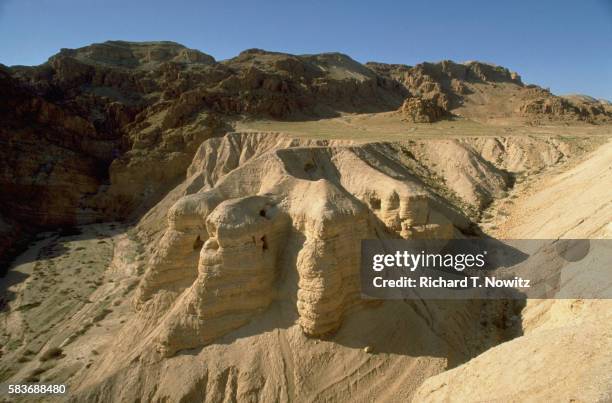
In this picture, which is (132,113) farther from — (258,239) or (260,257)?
→ (260,257)

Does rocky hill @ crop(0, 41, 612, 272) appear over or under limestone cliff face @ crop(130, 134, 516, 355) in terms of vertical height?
over

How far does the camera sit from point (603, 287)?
32.8ft

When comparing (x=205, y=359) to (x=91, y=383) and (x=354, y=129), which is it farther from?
(x=354, y=129)

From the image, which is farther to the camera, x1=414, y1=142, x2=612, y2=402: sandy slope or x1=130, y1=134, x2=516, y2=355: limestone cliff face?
x1=130, y1=134, x2=516, y2=355: limestone cliff face

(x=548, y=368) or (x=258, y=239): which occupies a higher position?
(x=258, y=239)

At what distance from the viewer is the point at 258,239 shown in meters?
11.3

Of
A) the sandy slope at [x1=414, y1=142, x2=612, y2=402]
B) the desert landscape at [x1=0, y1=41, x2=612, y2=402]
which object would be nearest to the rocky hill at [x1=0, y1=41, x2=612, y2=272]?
the desert landscape at [x1=0, y1=41, x2=612, y2=402]

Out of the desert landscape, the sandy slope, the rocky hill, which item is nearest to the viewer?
the sandy slope

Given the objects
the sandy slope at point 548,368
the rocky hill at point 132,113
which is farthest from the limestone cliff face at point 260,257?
the rocky hill at point 132,113

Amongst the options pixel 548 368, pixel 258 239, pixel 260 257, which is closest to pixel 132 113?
pixel 258 239

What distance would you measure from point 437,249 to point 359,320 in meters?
6.03

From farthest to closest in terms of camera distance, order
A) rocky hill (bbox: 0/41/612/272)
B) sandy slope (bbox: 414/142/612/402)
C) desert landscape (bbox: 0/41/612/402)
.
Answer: rocky hill (bbox: 0/41/612/272) → desert landscape (bbox: 0/41/612/402) → sandy slope (bbox: 414/142/612/402)

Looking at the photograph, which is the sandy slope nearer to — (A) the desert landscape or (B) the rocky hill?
(A) the desert landscape

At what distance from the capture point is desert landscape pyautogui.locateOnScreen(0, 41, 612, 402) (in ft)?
33.4
